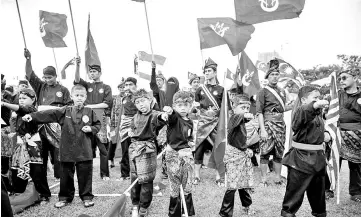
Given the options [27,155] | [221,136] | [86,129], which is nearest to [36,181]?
[27,155]

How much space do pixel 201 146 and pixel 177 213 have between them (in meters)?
2.38

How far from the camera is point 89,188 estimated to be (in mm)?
4762

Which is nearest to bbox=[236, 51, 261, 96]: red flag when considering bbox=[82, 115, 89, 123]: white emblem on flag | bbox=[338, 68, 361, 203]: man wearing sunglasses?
bbox=[338, 68, 361, 203]: man wearing sunglasses

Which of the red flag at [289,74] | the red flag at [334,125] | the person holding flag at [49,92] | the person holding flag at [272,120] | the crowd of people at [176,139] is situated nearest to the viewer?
the crowd of people at [176,139]

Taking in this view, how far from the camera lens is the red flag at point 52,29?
268 inches

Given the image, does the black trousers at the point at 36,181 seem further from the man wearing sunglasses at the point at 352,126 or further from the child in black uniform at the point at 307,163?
the man wearing sunglasses at the point at 352,126

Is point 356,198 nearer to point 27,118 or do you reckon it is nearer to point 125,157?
point 125,157

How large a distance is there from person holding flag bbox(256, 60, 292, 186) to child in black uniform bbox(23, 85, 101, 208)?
3068 millimetres

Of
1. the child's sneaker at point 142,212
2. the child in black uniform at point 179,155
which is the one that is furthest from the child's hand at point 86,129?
the child's sneaker at point 142,212

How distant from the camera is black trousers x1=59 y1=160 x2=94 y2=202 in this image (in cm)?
469

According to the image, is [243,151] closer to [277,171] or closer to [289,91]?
[277,171]

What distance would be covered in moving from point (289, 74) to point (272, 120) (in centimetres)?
265

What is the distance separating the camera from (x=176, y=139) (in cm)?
415

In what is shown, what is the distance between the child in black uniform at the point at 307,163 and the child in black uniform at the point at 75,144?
2.80 m
